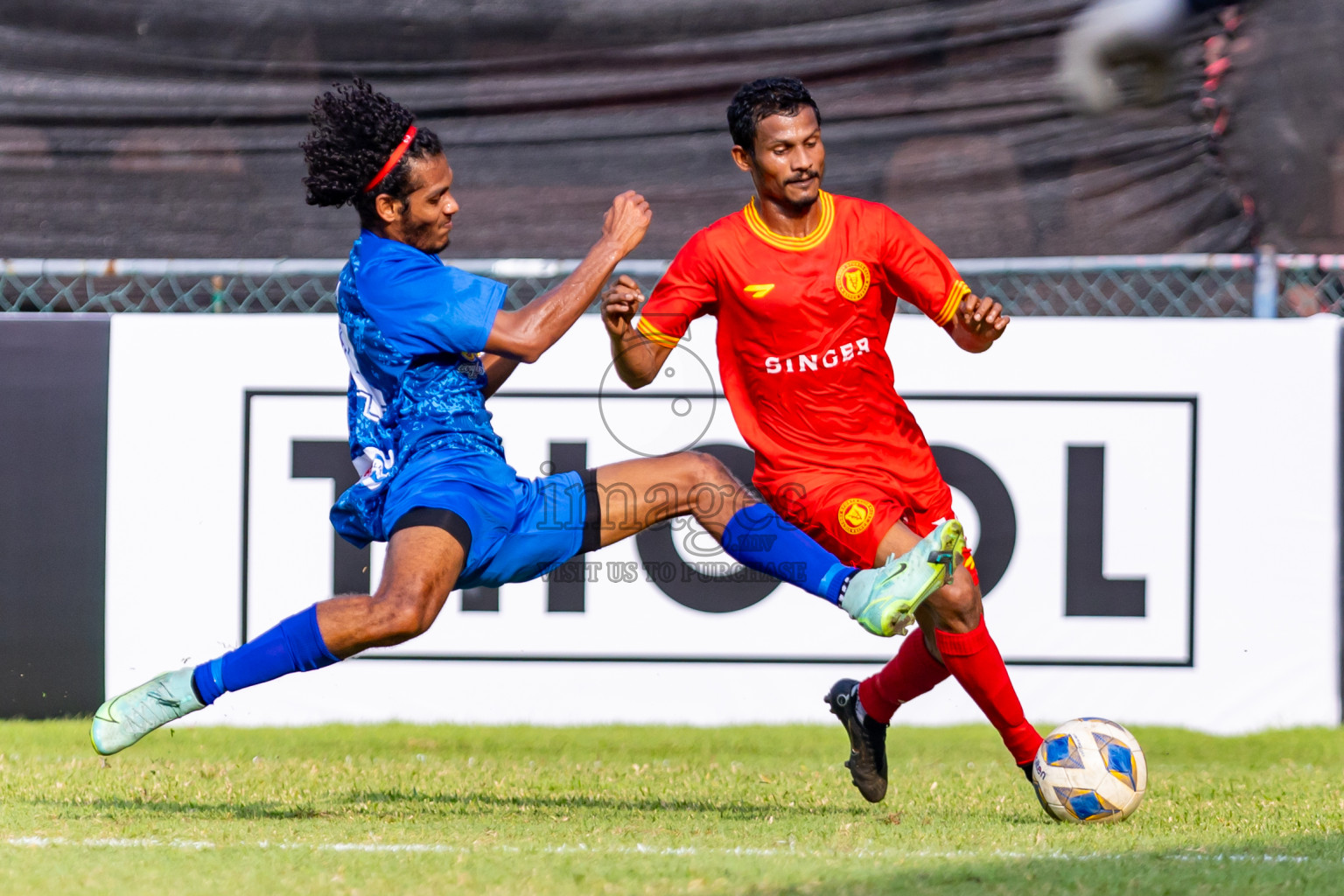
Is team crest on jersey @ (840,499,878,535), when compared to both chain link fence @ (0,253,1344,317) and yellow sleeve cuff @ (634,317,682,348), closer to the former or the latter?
yellow sleeve cuff @ (634,317,682,348)

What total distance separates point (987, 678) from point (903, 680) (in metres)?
0.33

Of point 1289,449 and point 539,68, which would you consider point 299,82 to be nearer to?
point 539,68

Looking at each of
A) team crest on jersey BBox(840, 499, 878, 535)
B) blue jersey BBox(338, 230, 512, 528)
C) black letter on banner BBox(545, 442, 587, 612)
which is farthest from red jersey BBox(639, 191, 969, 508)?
black letter on banner BBox(545, 442, 587, 612)

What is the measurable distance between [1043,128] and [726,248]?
2.35m

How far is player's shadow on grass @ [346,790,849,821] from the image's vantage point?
4133mm

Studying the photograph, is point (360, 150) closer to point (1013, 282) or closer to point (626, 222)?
point (626, 222)

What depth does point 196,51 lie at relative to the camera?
584 centimetres

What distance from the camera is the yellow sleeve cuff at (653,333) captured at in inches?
158

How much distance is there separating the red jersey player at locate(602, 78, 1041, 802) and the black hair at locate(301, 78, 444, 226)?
77 cm

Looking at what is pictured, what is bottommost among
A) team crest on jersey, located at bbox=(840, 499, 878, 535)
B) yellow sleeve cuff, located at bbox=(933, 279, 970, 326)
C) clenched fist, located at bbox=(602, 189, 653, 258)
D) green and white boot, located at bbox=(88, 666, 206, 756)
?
green and white boot, located at bbox=(88, 666, 206, 756)

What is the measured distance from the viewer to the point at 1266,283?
5.64 metres

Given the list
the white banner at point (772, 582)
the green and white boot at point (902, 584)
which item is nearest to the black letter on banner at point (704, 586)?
the white banner at point (772, 582)

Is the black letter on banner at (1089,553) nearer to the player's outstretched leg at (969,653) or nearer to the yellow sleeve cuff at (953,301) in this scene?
the player's outstretched leg at (969,653)

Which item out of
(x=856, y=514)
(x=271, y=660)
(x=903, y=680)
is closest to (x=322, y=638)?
Answer: (x=271, y=660)
